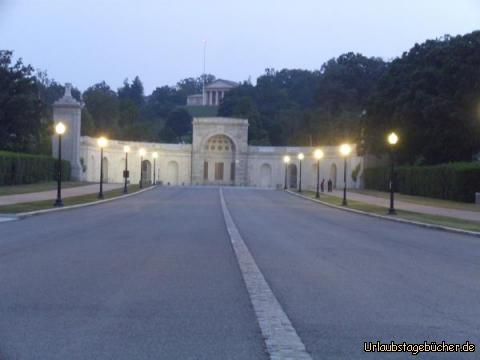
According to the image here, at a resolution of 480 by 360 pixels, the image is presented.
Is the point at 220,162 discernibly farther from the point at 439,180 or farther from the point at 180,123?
the point at 439,180

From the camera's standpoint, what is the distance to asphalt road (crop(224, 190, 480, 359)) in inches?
330

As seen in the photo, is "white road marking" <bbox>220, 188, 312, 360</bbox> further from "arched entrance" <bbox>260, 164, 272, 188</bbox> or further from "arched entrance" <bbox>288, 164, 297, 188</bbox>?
"arched entrance" <bbox>260, 164, 272, 188</bbox>

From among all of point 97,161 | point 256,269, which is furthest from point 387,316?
point 97,161

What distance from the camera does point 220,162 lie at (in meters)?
123

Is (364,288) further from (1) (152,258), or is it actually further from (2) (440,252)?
(2) (440,252)

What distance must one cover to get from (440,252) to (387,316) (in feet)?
33.2

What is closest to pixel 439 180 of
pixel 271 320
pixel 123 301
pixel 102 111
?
pixel 123 301

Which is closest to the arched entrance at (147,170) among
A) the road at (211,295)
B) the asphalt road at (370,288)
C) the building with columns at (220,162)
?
the building with columns at (220,162)

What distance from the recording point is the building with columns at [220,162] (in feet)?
341

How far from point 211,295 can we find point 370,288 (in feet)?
8.48

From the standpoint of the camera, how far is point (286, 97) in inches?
7377

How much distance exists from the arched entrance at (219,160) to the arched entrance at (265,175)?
4.99m

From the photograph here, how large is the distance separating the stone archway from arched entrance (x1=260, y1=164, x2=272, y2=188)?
1289cm

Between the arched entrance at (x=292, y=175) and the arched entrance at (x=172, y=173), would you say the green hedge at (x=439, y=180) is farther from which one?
the arched entrance at (x=172, y=173)
